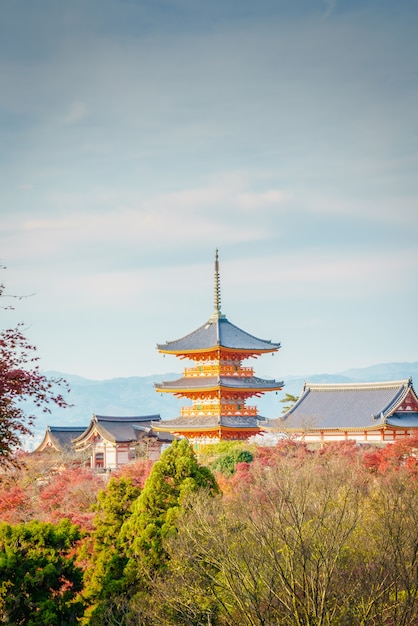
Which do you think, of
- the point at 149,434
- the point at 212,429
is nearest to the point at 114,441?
the point at 149,434

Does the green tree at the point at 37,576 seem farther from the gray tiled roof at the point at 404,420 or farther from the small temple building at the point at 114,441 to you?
the small temple building at the point at 114,441

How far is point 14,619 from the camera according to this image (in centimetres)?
1977

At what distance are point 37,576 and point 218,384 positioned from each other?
1004 inches

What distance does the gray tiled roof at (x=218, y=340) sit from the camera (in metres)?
46.5

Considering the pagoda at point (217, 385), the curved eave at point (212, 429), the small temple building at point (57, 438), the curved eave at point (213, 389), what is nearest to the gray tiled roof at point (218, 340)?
the pagoda at point (217, 385)

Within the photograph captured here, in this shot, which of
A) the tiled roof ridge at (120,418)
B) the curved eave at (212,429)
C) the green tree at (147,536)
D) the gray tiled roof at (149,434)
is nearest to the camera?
the green tree at (147,536)

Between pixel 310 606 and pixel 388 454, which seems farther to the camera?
pixel 388 454

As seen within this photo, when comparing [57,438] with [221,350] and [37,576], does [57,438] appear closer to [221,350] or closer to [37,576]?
[221,350]

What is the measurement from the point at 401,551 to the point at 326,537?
1.48 meters

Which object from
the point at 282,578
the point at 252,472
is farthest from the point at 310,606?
the point at 252,472

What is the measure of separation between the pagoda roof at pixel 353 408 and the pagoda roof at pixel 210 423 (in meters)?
1.71

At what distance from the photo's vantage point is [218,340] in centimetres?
4559

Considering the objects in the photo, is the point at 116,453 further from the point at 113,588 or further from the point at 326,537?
the point at 326,537

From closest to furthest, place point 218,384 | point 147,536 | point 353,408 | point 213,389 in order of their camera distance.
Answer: point 147,536, point 353,408, point 218,384, point 213,389
